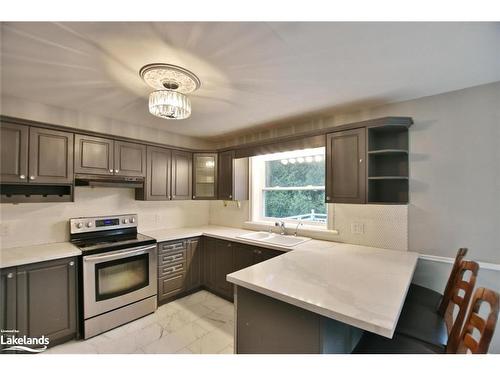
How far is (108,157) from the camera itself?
2582 millimetres

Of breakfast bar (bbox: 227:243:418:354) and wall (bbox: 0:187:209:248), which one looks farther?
wall (bbox: 0:187:209:248)

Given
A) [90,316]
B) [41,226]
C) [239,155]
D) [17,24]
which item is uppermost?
[17,24]

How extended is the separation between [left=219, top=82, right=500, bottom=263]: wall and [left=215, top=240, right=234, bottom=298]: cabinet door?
2012 mm

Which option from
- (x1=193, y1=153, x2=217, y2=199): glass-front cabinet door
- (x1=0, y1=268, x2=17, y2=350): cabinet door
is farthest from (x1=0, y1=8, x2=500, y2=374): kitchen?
(x1=193, y1=153, x2=217, y2=199): glass-front cabinet door

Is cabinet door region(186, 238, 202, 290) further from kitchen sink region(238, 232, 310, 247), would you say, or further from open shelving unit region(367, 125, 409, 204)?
open shelving unit region(367, 125, 409, 204)

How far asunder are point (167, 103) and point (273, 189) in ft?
6.77

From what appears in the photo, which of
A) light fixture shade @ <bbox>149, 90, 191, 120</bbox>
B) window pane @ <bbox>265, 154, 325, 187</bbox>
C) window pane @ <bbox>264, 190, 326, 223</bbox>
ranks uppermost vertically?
light fixture shade @ <bbox>149, 90, 191, 120</bbox>

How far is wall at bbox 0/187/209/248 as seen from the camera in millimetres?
2158

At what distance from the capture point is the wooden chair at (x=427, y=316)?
1240 mm

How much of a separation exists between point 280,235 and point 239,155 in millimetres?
1300

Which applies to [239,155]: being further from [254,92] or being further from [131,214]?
[131,214]

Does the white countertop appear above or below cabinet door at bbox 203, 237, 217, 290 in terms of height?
above
